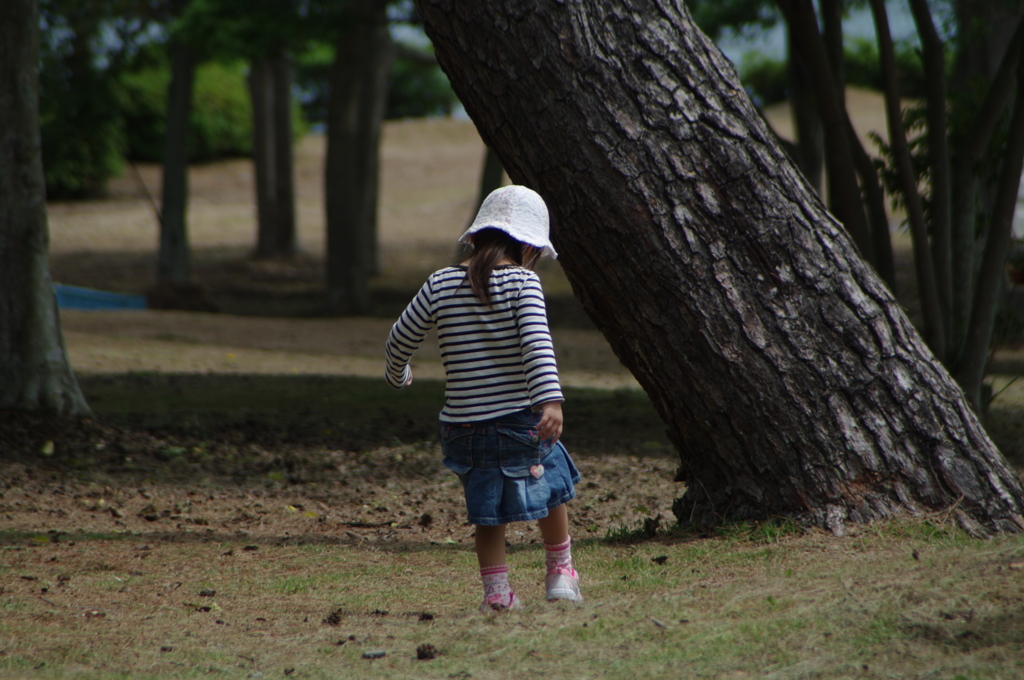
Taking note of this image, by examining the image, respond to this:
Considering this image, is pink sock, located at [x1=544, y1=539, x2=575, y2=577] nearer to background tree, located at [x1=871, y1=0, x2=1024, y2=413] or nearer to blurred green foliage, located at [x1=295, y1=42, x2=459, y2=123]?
background tree, located at [x1=871, y1=0, x2=1024, y2=413]

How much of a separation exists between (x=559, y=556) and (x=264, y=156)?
2029 centimetres

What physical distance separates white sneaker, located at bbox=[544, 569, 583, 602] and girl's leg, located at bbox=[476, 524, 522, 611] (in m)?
0.13

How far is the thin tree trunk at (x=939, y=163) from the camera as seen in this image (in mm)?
6117

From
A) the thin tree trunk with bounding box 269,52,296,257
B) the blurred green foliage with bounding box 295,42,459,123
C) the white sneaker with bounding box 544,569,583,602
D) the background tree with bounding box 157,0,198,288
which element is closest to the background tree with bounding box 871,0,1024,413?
the white sneaker with bounding box 544,569,583,602

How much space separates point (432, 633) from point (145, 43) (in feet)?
55.2

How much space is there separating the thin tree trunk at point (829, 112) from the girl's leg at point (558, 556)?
3212 millimetres

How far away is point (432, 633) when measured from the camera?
324 centimetres

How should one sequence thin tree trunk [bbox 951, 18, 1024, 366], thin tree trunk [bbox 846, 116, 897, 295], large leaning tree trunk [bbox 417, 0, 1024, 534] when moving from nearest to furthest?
large leaning tree trunk [bbox 417, 0, 1024, 534] → thin tree trunk [bbox 951, 18, 1024, 366] → thin tree trunk [bbox 846, 116, 897, 295]

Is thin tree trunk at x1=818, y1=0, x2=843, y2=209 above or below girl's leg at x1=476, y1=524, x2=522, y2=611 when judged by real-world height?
above

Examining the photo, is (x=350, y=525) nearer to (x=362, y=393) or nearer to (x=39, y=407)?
(x=39, y=407)

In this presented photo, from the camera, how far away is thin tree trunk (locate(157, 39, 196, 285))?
16.4 m

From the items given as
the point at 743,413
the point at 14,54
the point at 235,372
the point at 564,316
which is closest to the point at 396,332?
the point at 743,413

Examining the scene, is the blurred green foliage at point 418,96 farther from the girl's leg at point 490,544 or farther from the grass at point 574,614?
the girl's leg at point 490,544

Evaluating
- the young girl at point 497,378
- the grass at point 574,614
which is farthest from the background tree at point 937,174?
the young girl at point 497,378
